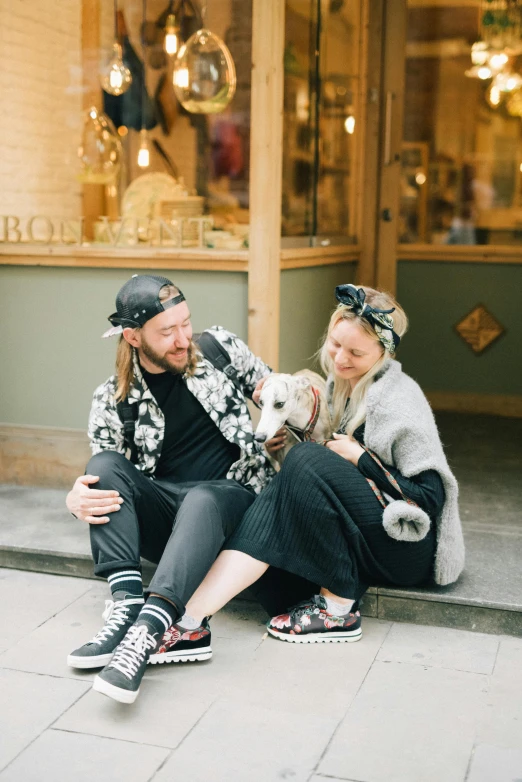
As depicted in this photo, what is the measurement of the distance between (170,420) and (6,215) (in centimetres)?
183

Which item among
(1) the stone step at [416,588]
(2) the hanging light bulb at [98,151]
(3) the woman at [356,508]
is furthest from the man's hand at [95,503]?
(2) the hanging light bulb at [98,151]

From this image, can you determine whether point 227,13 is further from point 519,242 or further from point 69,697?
point 69,697

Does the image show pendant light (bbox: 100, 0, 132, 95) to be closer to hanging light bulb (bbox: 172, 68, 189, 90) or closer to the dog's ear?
hanging light bulb (bbox: 172, 68, 189, 90)

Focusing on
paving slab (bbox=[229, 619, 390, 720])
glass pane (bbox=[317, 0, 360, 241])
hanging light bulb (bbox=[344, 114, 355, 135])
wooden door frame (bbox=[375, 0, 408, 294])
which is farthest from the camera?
wooden door frame (bbox=[375, 0, 408, 294])

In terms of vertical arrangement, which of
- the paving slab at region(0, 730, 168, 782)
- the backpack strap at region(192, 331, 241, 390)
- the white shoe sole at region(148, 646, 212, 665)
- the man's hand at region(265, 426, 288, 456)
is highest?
the backpack strap at region(192, 331, 241, 390)

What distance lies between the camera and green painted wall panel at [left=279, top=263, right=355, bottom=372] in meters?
4.42

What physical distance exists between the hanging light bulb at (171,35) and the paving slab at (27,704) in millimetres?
3113

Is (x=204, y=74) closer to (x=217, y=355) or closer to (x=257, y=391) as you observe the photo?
(x=217, y=355)

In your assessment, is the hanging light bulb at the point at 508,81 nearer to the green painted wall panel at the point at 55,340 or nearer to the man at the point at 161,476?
the green painted wall panel at the point at 55,340

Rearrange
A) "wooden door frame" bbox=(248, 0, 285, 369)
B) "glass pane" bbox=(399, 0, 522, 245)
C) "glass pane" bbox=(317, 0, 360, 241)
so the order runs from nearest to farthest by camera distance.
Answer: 1. "wooden door frame" bbox=(248, 0, 285, 369)
2. "glass pane" bbox=(317, 0, 360, 241)
3. "glass pane" bbox=(399, 0, 522, 245)

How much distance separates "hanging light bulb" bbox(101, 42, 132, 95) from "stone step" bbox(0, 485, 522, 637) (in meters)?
2.06

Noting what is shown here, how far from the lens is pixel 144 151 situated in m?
4.91

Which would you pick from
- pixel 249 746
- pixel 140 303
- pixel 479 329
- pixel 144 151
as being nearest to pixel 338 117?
pixel 144 151

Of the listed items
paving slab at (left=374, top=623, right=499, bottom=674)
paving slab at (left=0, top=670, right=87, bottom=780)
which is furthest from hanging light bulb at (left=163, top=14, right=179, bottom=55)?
paving slab at (left=0, top=670, right=87, bottom=780)
